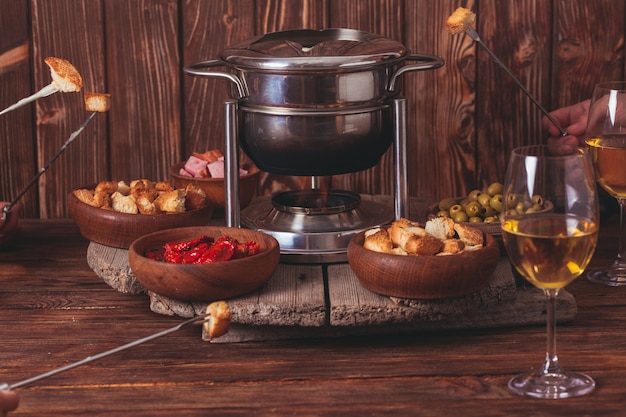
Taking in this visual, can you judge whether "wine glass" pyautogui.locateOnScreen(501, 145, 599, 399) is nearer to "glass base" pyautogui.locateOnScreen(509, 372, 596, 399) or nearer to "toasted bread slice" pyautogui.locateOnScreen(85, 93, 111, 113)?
"glass base" pyautogui.locateOnScreen(509, 372, 596, 399)

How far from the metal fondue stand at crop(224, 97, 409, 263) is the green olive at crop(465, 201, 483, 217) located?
0.50 feet

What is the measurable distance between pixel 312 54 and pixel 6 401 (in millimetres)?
708

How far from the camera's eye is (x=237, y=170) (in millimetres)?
1573

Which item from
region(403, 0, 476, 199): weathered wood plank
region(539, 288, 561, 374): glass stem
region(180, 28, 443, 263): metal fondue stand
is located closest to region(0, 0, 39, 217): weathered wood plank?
region(180, 28, 443, 263): metal fondue stand

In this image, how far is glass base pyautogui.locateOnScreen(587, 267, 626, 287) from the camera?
1.57 meters

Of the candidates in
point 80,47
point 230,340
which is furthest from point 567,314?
point 80,47

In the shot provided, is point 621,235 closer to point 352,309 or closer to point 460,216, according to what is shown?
point 460,216

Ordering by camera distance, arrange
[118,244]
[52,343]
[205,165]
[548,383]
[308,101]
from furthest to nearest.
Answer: [205,165]
[118,244]
[308,101]
[52,343]
[548,383]

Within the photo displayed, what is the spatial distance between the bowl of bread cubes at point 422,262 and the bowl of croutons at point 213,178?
43 cm

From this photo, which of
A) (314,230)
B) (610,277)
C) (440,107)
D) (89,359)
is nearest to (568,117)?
(440,107)

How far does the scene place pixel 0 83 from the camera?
2027mm

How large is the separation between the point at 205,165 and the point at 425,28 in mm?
536

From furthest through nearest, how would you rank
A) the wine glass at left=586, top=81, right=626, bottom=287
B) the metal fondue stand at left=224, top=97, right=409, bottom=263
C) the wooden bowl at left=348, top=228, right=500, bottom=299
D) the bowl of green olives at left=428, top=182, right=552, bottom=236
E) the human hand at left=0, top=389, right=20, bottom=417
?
the bowl of green olives at left=428, top=182, right=552, bottom=236, the metal fondue stand at left=224, top=97, right=409, bottom=263, the wine glass at left=586, top=81, right=626, bottom=287, the wooden bowl at left=348, top=228, right=500, bottom=299, the human hand at left=0, top=389, right=20, bottom=417

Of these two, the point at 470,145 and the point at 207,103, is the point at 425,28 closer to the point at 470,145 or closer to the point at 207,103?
the point at 470,145
